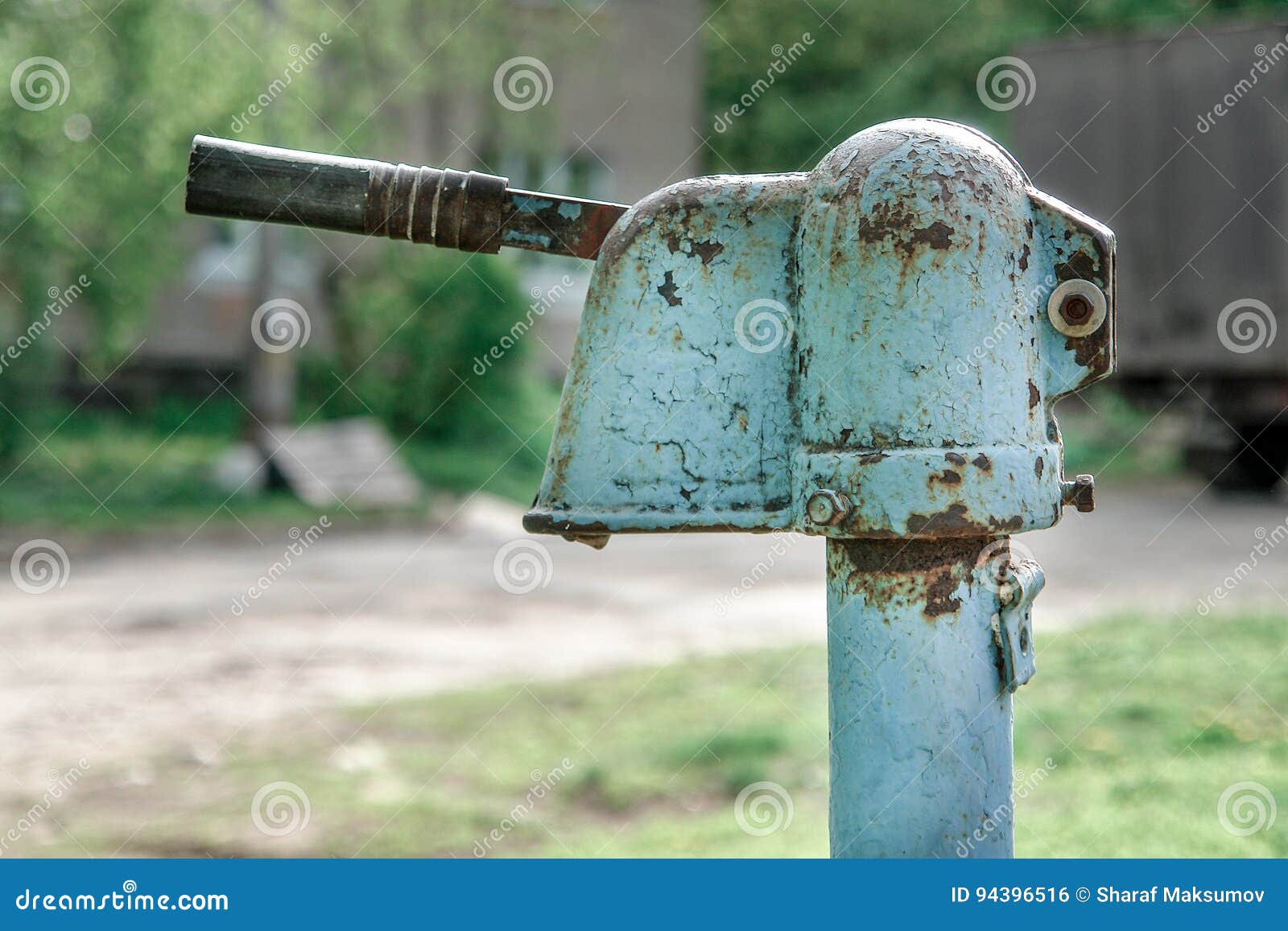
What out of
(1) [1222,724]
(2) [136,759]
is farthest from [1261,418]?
(2) [136,759]

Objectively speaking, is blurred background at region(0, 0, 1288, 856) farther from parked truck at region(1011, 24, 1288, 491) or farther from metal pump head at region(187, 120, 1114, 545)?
metal pump head at region(187, 120, 1114, 545)

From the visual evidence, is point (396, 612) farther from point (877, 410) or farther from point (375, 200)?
point (877, 410)

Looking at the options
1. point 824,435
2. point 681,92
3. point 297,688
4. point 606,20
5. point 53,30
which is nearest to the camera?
point 824,435

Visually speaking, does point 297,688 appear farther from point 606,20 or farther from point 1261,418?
point 606,20

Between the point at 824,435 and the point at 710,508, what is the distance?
0.15 meters

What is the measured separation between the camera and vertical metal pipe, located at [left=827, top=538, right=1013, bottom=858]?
51.7 inches

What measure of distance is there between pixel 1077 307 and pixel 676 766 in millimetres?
2958

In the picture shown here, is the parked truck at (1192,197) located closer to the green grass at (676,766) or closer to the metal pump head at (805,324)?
the green grass at (676,766)

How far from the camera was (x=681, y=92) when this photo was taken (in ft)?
57.9

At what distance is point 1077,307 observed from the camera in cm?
135

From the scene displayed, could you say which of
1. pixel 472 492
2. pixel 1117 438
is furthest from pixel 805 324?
pixel 1117 438

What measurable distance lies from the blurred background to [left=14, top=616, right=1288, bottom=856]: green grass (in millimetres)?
19

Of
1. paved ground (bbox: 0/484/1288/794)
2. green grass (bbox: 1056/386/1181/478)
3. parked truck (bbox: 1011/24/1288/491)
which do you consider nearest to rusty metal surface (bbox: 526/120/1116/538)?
paved ground (bbox: 0/484/1288/794)

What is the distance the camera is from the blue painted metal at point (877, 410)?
1.27m
